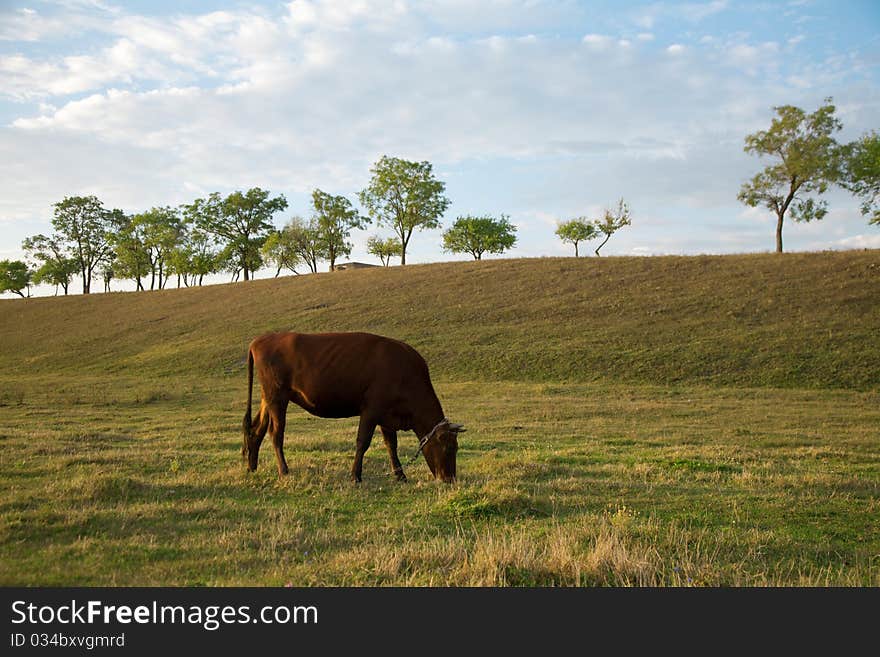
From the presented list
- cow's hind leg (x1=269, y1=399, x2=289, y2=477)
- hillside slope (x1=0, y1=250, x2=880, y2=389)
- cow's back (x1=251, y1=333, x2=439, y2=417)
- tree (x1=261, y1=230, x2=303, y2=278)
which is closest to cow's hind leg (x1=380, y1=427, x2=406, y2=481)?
cow's back (x1=251, y1=333, x2=439, y2=417)

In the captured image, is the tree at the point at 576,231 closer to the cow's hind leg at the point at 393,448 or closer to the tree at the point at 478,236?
the tree at the point at 478,236

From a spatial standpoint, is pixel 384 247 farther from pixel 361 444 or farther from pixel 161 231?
pixel 361 444

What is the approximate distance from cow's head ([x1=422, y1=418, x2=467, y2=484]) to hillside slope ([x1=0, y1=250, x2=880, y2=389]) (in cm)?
1871

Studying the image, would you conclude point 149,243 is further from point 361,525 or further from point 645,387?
point 361,525

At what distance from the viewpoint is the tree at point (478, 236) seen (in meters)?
79.8

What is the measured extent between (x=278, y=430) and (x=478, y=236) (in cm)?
7104

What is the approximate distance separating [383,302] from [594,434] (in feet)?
103

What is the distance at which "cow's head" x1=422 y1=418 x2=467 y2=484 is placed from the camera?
32.6ft

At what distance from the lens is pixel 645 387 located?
84.9 feet

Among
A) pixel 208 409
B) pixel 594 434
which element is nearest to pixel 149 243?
pixel 208 409

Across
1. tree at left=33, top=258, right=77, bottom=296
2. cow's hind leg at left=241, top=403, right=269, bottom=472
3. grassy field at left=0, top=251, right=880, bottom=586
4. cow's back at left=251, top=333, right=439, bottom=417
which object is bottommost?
grassy field at left=0, top=251, right=880, bottom=586

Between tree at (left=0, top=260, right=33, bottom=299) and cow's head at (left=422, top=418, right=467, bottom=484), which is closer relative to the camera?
cow's head at (left=422, top=418, right=467, bottom=484)

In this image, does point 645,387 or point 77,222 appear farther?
point 77,222

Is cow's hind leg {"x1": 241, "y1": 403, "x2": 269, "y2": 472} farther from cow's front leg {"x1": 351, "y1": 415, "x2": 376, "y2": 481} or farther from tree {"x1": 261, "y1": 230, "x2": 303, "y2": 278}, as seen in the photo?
tree {"x1": 261, "y1": 230, "x2": 303, "y2": 278}
